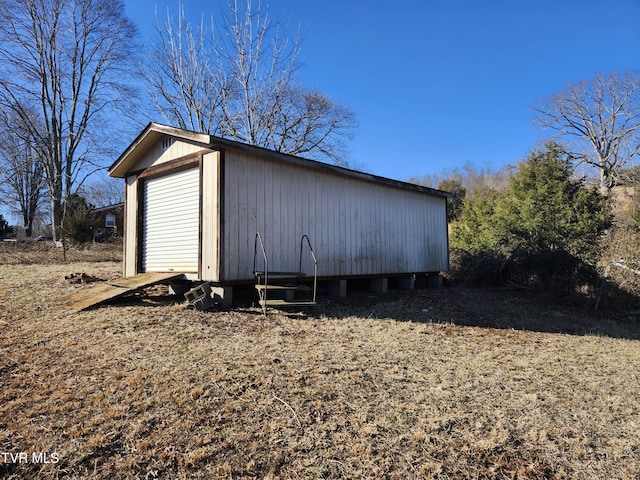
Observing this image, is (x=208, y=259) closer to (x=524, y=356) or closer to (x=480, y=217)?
(x=524, y=356)

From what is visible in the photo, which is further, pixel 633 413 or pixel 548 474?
pixel 633 413

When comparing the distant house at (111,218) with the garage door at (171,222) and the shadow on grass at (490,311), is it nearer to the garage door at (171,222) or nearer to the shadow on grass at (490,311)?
the garage door at (171,222)

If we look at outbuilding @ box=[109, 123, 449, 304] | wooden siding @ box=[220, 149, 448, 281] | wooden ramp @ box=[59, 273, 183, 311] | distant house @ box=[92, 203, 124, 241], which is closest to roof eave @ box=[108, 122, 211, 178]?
outbuilding @ box=[109, 123, 449, 304]

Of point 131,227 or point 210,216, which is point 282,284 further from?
point 131,227

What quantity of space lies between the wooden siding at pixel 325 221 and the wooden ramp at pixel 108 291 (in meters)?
1.32

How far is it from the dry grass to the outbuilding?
4.59ft

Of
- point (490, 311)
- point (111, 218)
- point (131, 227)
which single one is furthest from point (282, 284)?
point (111, 218)

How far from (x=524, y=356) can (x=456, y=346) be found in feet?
2.81

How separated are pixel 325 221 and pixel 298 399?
5.25 meters

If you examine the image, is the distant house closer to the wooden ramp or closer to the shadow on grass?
the wooden ramp

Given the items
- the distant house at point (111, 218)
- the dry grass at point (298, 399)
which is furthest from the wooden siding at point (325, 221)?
the distant house at point (111, 218)

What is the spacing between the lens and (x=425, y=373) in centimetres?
414

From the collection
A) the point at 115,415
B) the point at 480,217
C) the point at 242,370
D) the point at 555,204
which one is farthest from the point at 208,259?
the point at 480,217

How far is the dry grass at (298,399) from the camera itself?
2.53 meters
